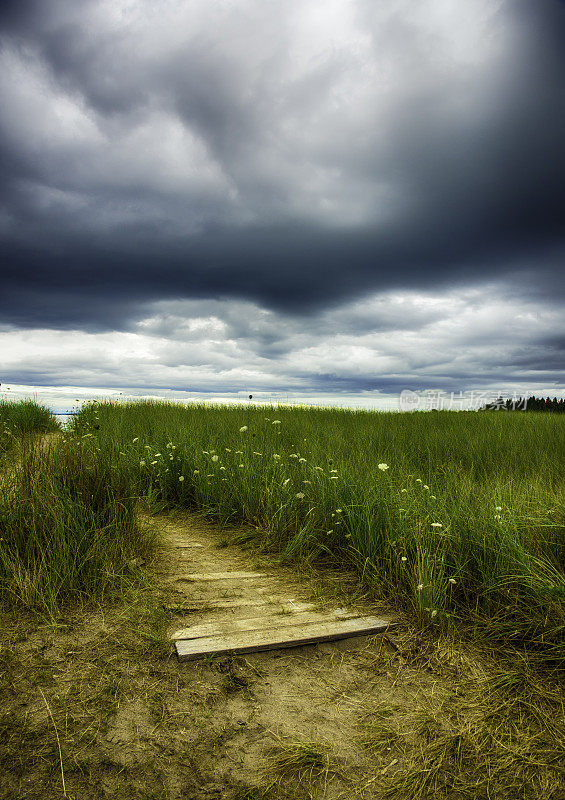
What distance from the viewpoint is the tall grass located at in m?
3.47

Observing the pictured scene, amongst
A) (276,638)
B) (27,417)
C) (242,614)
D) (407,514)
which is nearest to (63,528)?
(242,614)

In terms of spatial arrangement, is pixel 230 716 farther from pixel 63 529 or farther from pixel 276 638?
pixel 63 529

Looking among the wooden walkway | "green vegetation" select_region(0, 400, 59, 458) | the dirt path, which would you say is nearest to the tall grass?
the wooden walkway

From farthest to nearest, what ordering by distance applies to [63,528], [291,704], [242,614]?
1. [63,528]
2. [242,614]
3. [291,704]

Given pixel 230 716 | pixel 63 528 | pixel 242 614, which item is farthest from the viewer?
pixel 63 528

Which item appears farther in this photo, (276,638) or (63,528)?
(63,528)

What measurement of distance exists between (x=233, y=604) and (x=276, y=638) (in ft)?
2.06

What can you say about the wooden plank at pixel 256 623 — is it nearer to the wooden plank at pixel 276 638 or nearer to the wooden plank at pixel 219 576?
the wooden plank at pixel 276 638

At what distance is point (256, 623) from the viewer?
10.5 feet

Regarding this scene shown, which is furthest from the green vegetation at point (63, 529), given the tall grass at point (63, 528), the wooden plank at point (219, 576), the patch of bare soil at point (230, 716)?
the wooden plank at point (219, 576)

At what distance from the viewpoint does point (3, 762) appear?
84.9 inches

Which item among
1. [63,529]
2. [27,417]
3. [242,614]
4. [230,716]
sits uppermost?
[27,417]

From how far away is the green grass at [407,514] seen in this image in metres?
3.23

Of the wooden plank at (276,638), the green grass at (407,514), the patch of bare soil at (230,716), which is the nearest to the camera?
the patch of bare soil at (230,716)
